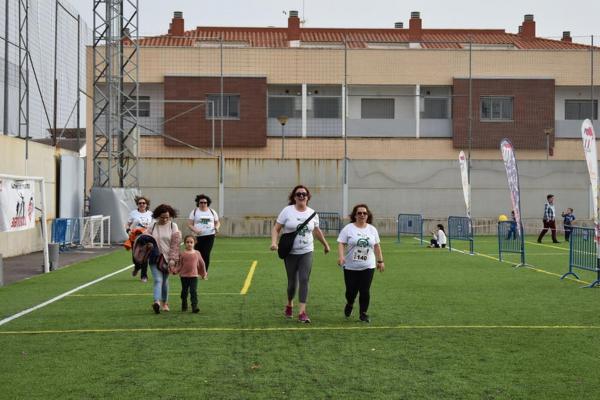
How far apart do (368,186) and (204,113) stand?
1122cm

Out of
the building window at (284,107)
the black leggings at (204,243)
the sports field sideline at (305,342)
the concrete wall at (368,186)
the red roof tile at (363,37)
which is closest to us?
the sports field sideline at (305,342)

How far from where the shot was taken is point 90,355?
10016mm

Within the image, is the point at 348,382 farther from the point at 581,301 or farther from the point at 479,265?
the point at 479,265

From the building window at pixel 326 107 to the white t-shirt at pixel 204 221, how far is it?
106ft

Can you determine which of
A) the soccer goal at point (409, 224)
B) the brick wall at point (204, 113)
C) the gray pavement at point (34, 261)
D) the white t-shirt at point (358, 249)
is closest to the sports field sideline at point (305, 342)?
the white t-shirt at point (358, 249)

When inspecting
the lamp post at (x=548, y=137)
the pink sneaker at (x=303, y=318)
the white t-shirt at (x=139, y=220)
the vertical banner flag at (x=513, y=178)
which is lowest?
the pink sneaker at (x=303, y=318)

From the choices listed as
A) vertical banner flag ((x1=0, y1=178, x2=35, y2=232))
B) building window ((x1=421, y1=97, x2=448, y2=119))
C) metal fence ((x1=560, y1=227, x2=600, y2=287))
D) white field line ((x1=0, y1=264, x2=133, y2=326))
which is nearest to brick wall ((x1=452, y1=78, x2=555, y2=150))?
building window ((x1=421, y1=97, x2=448, y2=119))

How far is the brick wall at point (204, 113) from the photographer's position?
4825cm

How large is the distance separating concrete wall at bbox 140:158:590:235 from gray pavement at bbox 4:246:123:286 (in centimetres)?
800

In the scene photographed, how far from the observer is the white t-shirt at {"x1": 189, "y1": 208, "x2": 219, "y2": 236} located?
59.5 ft

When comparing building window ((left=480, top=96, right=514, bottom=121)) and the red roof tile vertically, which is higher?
the red roof tile

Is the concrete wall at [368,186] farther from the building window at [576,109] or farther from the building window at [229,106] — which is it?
the building window at [576,109]

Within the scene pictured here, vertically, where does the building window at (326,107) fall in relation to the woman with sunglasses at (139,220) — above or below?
above

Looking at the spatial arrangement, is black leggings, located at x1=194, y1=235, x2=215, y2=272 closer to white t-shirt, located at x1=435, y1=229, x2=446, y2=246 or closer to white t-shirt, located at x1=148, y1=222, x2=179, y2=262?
white t-shirt, located at x1=148, y1=222, x2=179, y2=262
